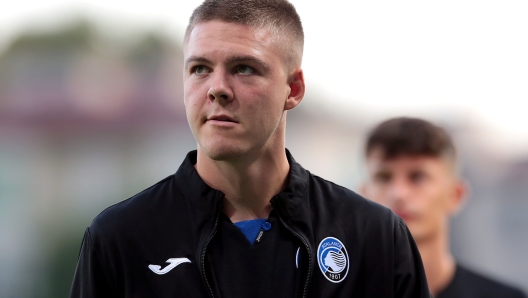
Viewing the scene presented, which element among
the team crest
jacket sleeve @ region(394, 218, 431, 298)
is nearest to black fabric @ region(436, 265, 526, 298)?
jacket sleeve @ region(394, 218, 431, 298)

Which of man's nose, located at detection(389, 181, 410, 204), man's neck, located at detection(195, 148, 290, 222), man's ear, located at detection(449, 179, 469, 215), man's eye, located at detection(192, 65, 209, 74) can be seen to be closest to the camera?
man's eye, located at detection(192, 65, 209, 74)

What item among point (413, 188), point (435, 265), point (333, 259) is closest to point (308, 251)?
point (333, 259)

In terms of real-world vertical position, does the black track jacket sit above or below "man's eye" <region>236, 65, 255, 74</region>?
below

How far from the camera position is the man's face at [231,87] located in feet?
9.57

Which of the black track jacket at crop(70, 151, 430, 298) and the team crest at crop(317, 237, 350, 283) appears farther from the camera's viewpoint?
the team crest at crop(317, 237, 350, 283)

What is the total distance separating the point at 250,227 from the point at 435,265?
2.42m

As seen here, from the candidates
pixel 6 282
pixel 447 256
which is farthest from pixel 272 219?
pixel 6 282

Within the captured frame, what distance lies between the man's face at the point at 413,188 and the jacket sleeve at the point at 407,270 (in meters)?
1.67

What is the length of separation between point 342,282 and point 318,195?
16.3 inches

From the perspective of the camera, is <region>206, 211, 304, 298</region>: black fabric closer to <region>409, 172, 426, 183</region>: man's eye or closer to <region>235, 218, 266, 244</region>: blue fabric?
<region>235, 218, 266, 244</region>: blue fabric

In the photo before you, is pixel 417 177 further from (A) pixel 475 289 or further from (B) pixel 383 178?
(A) pixel 475 289

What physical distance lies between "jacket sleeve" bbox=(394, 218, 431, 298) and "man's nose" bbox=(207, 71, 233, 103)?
94 centimetres

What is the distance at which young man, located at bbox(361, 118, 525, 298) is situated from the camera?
500cm

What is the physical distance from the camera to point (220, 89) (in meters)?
2.87
